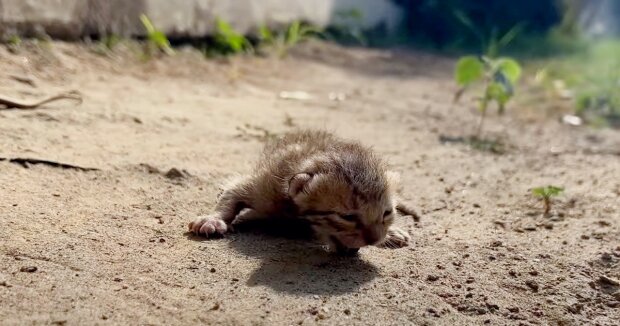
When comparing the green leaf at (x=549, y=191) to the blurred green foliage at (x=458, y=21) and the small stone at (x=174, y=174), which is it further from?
the blurred green foliage at (x=458, y=21)

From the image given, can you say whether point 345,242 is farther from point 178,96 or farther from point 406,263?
point 178,96

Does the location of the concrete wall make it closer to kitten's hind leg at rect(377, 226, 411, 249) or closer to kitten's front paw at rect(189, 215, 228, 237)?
kitten's front paw at rect(189, 215, 228, 237)

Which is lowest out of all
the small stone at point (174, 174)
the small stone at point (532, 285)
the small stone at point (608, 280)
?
the small stone at point (174, 174)

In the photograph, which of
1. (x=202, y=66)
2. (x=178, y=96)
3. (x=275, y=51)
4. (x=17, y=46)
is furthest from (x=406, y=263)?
(x=275, y=51)

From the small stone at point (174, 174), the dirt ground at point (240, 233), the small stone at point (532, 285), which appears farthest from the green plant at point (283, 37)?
the small stone at point (532, 285)

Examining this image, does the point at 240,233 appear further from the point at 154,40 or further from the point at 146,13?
the point at 146,13

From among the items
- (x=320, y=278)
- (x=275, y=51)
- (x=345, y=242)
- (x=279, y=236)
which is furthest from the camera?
(x=275, y=51)

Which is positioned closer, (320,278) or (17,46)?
(320,278)
